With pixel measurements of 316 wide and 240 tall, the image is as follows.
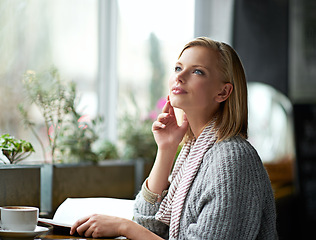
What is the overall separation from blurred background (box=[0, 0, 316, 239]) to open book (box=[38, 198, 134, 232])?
2.51ft

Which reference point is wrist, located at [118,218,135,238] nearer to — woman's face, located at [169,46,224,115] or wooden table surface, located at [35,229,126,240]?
wooden table surface, located at [35,229,126,240]

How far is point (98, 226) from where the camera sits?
1390 millimetres

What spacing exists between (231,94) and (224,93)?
0.9 inches

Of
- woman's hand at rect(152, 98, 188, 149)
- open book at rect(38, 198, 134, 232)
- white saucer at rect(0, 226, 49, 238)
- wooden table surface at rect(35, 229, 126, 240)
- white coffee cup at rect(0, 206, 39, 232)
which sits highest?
woman's hand at rect(152, 98, 188, 149)

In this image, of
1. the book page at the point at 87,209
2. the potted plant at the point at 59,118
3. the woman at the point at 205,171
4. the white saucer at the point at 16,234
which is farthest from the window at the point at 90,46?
the white saucer at the point at 16,234

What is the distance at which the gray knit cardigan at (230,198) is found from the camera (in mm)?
1311

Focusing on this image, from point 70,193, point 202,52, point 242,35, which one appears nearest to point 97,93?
point 70,193

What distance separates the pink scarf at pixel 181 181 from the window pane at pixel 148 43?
1.96 metres

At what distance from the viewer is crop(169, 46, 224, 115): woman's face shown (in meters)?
1.48

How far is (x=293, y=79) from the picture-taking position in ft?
15.1

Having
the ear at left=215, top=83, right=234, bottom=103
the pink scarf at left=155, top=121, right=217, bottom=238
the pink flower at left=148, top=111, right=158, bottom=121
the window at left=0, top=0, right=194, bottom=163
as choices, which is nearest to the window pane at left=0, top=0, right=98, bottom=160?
the window at left=0, top=0, right=194, bottom=163

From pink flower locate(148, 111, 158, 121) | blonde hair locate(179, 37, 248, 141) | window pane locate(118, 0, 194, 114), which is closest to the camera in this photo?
blonde hair locate(179, 37, 248, 141)

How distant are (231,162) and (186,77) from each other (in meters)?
0.30

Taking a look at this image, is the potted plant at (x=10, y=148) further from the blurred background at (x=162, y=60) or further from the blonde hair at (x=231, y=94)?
the blonde hair at (x=231, y=94)
